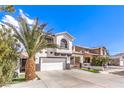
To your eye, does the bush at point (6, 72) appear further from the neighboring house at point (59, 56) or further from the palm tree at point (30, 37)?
the neighboring house at point (59, 56)

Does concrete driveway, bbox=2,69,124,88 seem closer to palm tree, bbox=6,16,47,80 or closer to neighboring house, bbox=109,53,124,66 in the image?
palm tree, bbox=6,16,47,80

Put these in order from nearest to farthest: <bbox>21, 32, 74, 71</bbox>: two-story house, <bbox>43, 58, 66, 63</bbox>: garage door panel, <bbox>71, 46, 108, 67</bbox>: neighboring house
Result: 1. <bbox>21, 32, 74, 71</bbox>: two-story house
2. <bbox>43, 58, 66, 63</bbox>: garage door panel
3. <bbox>71, 46, 108, 67</bbox>: neighboring house

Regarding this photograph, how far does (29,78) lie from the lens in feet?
48.4

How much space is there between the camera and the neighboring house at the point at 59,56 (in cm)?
2273

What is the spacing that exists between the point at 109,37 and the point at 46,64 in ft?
26.7

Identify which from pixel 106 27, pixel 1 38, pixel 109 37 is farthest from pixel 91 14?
pixel 1 38

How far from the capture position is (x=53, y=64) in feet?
78.2

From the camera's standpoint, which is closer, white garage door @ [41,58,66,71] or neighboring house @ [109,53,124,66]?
white garage door @ [41,58,66,71]

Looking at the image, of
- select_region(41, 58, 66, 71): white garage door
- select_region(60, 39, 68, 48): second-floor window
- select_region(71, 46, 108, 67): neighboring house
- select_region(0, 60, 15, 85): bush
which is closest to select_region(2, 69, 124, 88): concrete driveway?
select_region(0, 60, 15, 85): bush

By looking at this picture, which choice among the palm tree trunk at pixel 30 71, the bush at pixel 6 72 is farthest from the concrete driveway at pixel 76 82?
the bush at pixel 6 72

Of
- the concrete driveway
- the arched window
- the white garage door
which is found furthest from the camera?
the arched window

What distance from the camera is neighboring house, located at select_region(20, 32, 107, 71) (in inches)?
895

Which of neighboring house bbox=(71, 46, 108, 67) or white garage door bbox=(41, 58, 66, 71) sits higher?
neighboring house bbox=(71, 46, 108, 67)

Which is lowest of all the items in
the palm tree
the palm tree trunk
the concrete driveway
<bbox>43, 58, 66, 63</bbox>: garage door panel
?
the concrete driveway
